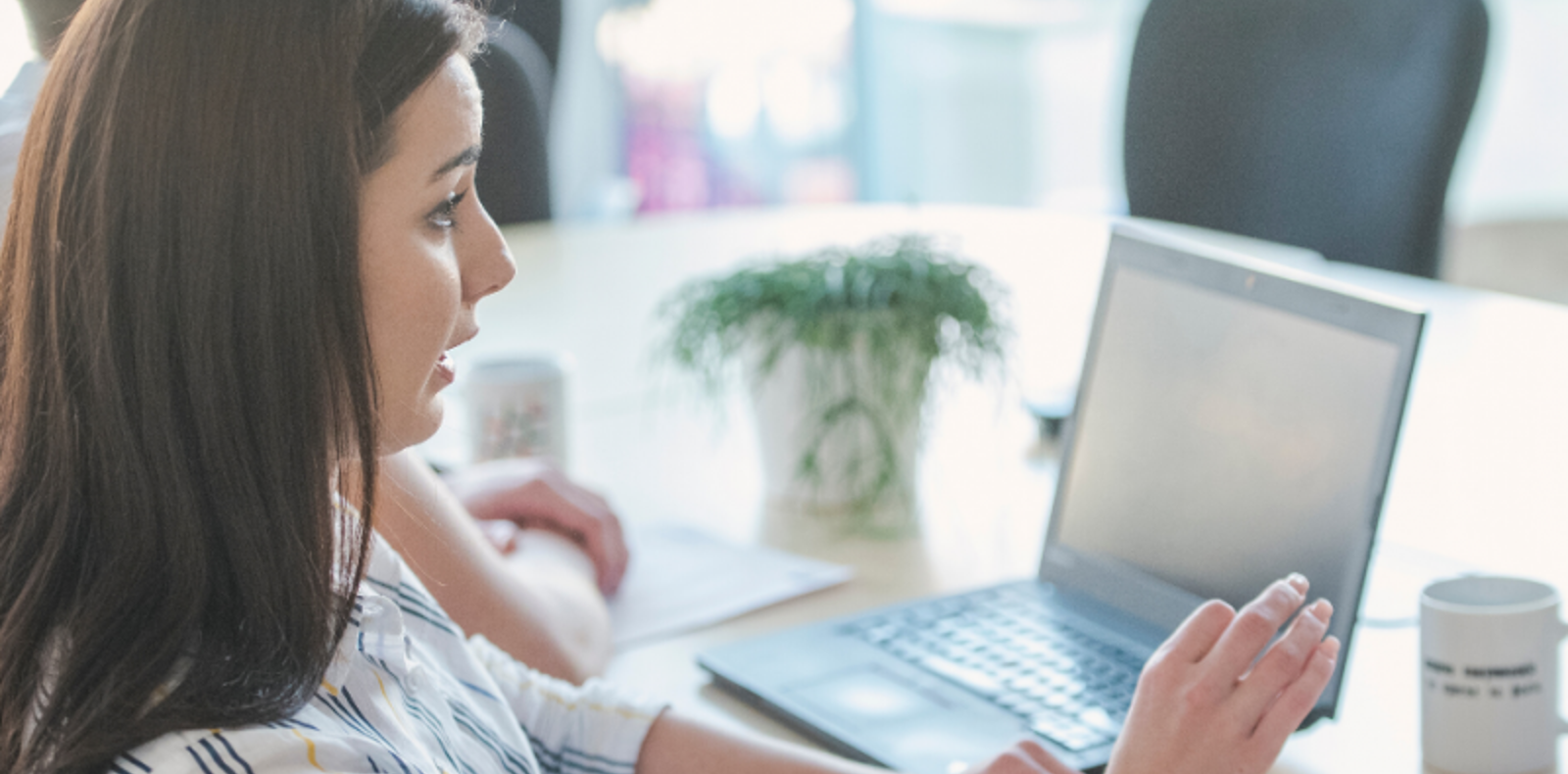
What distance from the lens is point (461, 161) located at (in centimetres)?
69

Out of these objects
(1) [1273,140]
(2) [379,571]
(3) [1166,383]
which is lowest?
(2) [379,571]

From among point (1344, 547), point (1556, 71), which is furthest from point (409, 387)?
point (1556, 71)

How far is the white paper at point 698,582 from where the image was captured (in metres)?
1.15

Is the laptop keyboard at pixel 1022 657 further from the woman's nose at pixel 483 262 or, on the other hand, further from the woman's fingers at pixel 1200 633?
the woman's nose at pixel 483 262

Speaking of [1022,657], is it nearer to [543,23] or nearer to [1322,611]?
[1322,611]

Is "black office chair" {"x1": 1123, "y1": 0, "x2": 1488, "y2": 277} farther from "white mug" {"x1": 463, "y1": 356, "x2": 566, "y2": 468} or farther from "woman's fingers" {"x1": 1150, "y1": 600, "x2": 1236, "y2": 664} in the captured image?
"woman's fingers" {"x1": 1150, "y1": 600, "x2": 1236, "y2": 664}

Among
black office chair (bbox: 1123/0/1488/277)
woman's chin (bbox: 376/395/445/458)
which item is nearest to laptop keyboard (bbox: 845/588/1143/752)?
woman's chin (bbox: 376/395/445/458)

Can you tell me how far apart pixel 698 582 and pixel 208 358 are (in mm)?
654

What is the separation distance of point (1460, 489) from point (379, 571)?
93cm

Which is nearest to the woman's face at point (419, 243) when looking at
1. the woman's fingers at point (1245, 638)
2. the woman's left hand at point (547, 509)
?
the woman's fingers at point (1245, 638)

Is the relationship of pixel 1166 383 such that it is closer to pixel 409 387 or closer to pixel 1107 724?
pixel 1107 724

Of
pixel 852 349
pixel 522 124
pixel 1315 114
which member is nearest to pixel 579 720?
pixel 852 349

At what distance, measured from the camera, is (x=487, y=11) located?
0.80 metres

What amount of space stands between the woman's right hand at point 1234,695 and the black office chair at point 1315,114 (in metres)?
1.39
